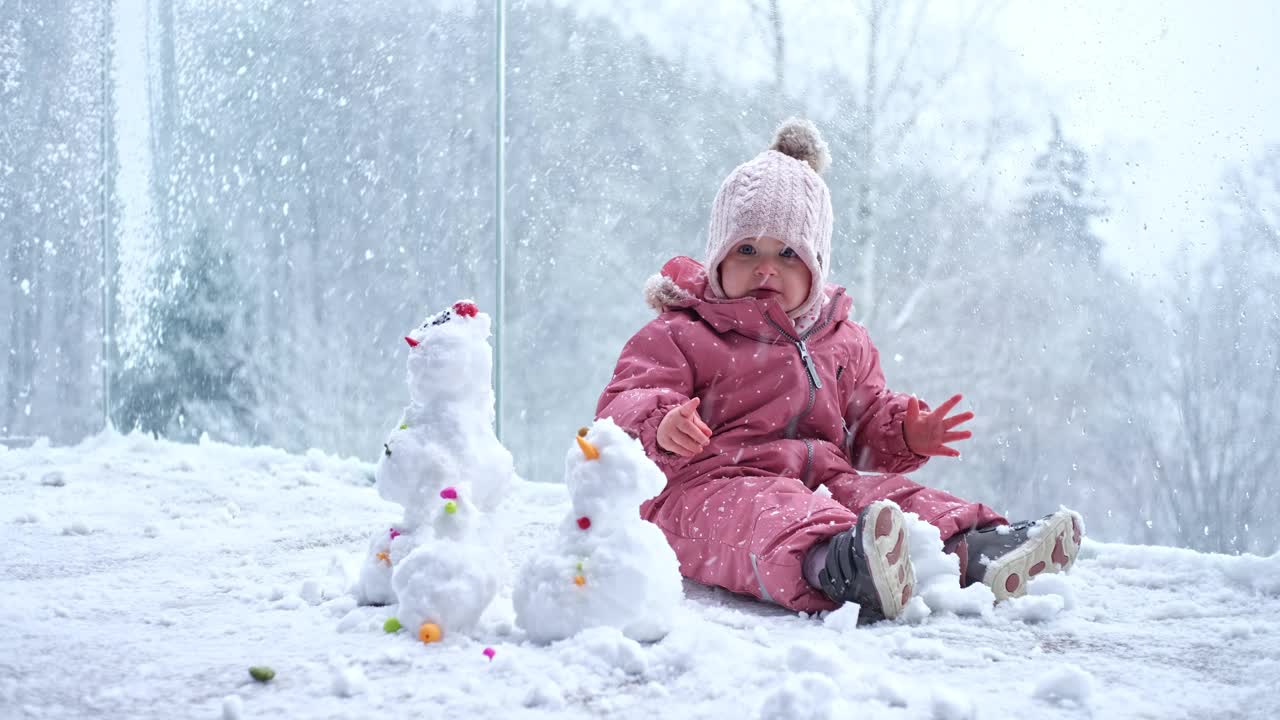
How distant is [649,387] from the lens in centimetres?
135

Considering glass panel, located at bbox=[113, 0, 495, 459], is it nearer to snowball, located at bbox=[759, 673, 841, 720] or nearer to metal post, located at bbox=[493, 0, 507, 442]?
metal post, located at bbox=[493, 0, 507, 442]

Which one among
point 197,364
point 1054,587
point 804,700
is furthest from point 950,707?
point 197,364

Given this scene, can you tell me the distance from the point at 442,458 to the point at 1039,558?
→ 69 cm

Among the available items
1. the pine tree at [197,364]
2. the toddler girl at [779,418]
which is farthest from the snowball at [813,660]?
the pine tree at [197,364]

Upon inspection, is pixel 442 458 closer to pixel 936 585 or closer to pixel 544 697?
pixel 544 697

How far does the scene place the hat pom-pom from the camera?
1577mm

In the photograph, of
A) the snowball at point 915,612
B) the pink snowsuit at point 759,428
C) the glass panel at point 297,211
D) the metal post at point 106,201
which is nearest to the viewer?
the snowball at point 915,612

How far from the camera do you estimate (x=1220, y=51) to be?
1752mm

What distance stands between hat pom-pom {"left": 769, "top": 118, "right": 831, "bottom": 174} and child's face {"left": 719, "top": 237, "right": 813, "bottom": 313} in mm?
188

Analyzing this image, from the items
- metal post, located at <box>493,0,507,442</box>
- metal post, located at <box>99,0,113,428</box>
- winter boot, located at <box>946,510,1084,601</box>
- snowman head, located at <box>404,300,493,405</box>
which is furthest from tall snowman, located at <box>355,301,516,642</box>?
metal post, located at <box>99,0,113,428</box>

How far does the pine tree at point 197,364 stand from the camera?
283 cm

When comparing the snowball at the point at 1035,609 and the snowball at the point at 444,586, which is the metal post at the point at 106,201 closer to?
the snowball at the point at 444,586

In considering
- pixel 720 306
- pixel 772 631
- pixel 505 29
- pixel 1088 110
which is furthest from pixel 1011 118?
pixel 772 631

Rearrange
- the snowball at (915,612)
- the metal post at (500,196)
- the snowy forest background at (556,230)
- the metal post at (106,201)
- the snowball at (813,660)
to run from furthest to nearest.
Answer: the metal post at (106,201)
the metal post at (500,196)
the snowy forest background at (556,230)
the snowball at (915,612)
the snowball at (813,660)
